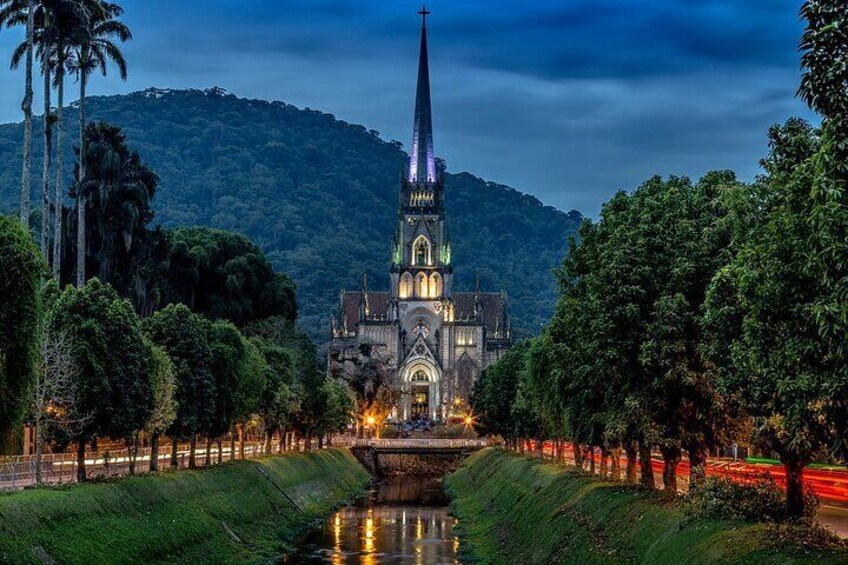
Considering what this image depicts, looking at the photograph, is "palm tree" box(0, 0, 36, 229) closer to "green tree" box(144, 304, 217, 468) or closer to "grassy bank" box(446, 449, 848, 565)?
"green tree" box(144, 304, 217, 468)

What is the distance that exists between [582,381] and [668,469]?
263 inches

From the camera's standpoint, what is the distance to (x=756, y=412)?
31125 millimetres

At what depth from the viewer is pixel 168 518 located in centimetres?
5419

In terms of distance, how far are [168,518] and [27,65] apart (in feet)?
98.4

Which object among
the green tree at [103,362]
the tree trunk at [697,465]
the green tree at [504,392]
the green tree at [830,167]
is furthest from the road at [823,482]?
the green tree at [504,392]

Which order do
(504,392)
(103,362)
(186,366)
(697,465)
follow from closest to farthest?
(697,465), (103,362), (186,366), (504,392)

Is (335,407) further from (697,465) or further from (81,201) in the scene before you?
(697,465)

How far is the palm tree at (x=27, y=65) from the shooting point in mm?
68625

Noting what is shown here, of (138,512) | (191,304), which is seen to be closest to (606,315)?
A: (138,512)

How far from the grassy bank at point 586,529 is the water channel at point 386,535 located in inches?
70.8

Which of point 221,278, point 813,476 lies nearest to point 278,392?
point 813,476

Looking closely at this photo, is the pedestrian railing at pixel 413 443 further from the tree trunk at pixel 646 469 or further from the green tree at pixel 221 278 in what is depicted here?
the tree trunk at pixel 646 469

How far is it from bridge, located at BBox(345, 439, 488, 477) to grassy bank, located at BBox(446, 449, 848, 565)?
5466 centimetres

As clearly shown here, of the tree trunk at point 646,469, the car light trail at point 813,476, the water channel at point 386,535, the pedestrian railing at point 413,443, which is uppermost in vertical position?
the tree trunk at point 646,469
